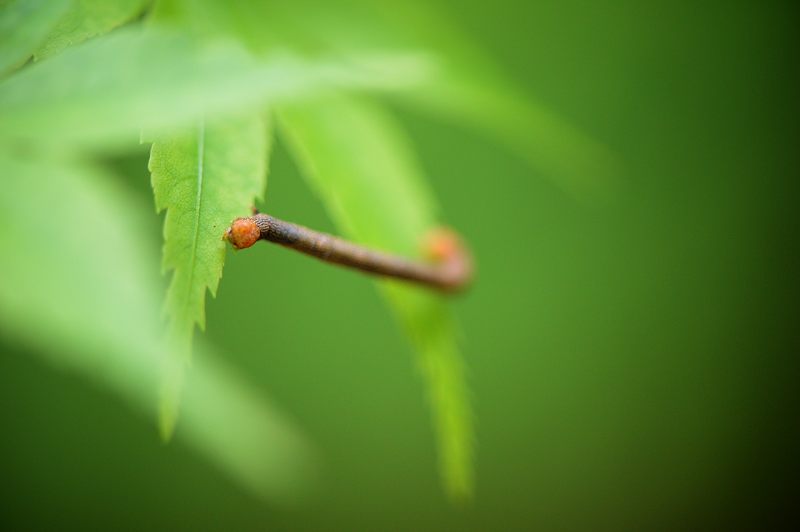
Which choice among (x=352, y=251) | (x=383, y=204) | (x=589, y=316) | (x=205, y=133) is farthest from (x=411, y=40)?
(x=589, y=316)

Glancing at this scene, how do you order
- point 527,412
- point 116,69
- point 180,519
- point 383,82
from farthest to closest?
1. point 527,412
2. point 180,519
3. point 383,82
4. point 116,69

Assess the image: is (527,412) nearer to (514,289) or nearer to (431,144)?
(514,289)

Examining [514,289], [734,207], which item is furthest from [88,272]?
[734,207]

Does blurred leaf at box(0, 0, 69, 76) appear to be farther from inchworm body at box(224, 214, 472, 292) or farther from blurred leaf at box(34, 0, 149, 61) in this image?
inchworm body at box(224, 214, 472, 292)

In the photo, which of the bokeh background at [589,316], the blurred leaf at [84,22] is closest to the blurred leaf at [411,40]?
the blurred leaf at [84,22]

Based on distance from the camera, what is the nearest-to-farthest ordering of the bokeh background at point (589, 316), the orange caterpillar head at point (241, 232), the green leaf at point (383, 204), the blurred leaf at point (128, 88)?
1. the blurred leaf at point (128, 88)
2. the orange caterpillar head at point (241, 232)
3. the green leaf at point (383, 204)
4. the bokeh background at point (589, 316)

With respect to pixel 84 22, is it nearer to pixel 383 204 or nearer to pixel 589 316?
pixel 383 204

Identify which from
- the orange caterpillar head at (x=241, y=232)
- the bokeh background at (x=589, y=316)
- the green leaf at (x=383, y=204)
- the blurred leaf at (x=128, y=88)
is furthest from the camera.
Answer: the bokeh background at (x=589, y=316)

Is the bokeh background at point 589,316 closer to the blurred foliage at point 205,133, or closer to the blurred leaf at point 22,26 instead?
the blurred foliage at point 205,133
